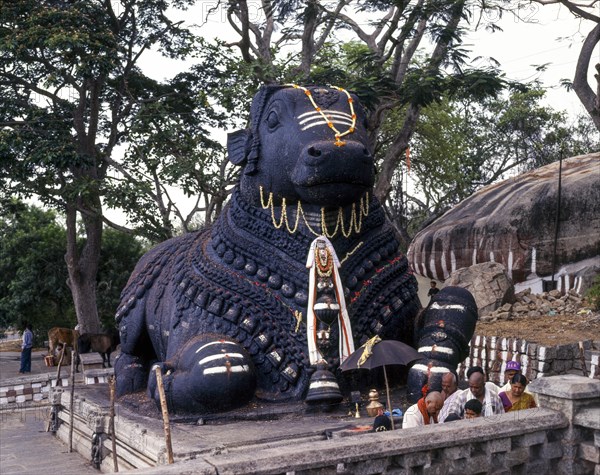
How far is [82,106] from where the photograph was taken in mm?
18344

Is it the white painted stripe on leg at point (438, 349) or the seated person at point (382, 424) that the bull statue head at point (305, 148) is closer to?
the white painted stripe on leg at point (438, 349)

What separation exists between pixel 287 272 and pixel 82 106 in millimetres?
12480

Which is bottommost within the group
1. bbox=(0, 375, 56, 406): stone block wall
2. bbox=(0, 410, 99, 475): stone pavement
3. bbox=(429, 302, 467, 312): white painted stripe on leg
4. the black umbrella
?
bbox=(0, 410, 99, 475): stone pavement

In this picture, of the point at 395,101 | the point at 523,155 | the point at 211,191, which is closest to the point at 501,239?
the point at 395,101

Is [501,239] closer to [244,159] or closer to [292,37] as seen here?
[292,37]

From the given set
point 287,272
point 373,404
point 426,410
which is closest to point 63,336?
point 287,272

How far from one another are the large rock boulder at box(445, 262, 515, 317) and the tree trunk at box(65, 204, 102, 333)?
28.1ft

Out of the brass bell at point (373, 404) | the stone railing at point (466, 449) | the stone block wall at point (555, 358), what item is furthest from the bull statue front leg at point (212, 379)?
the stone block wall at point (555, 358)

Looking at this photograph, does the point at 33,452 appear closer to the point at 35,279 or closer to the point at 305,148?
the point at 305,148

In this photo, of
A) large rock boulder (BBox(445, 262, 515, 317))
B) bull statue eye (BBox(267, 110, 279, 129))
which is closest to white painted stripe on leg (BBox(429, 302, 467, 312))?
bull statue eye (BBox(267, 110, 279, 129))

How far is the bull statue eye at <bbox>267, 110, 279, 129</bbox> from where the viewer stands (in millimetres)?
7414

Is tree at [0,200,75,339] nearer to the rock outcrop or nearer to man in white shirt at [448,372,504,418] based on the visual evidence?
the rock outcrop

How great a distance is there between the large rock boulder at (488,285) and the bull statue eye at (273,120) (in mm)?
8262

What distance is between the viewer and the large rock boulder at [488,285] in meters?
14.9
